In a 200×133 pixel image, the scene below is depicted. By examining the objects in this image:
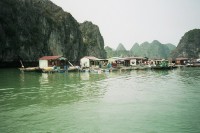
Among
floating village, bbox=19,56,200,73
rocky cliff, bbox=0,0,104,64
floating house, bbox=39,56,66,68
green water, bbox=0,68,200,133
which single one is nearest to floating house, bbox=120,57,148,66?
floating village, bbox=19,56,200,73

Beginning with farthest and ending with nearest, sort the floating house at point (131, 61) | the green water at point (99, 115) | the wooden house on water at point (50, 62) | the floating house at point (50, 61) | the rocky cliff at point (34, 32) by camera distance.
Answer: the floating house at point (131, 61), the rocky cliff at point (34, 32), the floating house at point (50, 61), the wooden house on water at point (50, 62), the green water at point (99, 115)

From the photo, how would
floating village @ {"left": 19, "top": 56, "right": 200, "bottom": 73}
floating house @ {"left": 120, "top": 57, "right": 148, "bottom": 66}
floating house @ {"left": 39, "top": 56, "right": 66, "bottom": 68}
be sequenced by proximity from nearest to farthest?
floating village @ {"left": 19, "top": 56, "right": 200, "bottom": 73} < floating house @ {"left": 39, "top": 56, "right": 66, "bottom": 68} < floating house @ {"left": 120, "top": 57, "right": 148, "bottom": 66}

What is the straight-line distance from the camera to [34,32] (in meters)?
107

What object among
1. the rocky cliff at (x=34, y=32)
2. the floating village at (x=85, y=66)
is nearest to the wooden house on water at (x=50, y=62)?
the floating village at (x=85, y=66)

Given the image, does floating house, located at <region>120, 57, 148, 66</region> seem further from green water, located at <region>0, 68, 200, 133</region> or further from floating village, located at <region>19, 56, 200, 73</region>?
green water, located at <region>0, 68, 200, 133</region>

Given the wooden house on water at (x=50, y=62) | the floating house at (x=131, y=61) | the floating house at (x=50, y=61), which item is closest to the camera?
the wooden house on water at (x=50, y=62)

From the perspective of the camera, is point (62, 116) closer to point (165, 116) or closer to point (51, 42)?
point (165, 116)

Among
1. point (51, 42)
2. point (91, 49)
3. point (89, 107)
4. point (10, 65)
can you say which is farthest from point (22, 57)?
point (91, 49)

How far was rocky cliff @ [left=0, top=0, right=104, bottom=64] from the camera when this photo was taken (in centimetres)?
9225

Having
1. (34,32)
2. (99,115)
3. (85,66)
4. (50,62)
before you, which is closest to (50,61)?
(50,62)

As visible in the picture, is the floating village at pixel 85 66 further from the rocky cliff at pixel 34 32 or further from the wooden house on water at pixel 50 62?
the rocky cliff at pixel 34 32

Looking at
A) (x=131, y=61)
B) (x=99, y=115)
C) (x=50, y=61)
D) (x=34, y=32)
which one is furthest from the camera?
(x=34, y=32)

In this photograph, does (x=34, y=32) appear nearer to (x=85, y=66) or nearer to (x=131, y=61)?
(x=85, y=66)

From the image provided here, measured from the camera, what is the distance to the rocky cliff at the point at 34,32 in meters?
92.2
